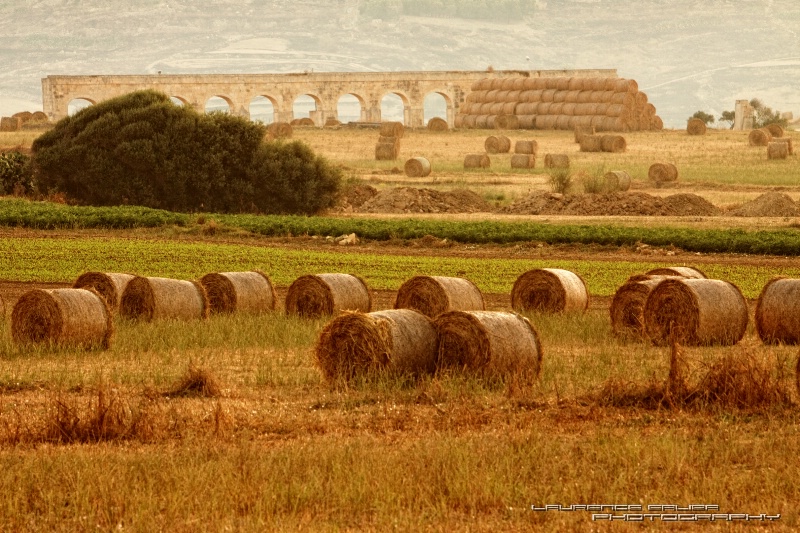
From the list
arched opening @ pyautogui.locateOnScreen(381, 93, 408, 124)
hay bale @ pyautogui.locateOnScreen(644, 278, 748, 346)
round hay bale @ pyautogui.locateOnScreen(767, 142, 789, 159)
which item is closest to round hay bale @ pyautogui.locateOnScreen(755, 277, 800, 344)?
hay bale @ pyautogui.locateOnScreen(644, 278, 748, 346)

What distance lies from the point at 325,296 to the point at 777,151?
1615 inches

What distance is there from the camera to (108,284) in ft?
62.5

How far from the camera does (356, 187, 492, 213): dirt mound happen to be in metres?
40.8

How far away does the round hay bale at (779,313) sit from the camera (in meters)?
16.1

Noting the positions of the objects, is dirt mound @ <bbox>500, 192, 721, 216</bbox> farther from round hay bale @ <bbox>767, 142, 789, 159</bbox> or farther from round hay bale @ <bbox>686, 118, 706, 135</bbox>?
round hay bale @ <bbox>686, 118, 706, 135</bbox>

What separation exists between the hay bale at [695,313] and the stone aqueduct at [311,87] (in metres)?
66.4

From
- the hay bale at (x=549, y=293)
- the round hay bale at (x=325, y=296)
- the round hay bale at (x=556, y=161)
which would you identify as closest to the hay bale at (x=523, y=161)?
the round hay bale at (x=556, y=161)

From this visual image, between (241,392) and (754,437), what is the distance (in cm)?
490

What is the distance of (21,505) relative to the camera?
932 cm

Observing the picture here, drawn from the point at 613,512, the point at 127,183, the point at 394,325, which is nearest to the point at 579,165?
the point at 127,183

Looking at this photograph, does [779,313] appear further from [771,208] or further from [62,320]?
[771,208]

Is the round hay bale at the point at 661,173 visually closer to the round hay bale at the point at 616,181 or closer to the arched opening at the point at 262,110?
the round hay bale at the point at 616,181

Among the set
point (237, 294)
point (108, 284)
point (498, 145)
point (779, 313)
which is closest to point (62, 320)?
point (108, 284)

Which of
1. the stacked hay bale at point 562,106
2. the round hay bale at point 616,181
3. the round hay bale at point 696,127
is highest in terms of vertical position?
the stacked hay bale at point 562,106
